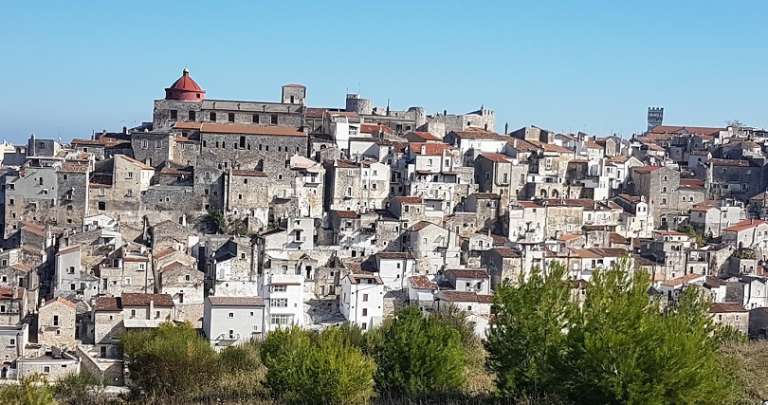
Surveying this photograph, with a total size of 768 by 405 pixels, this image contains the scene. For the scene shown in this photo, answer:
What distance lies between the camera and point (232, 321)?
87.3ft

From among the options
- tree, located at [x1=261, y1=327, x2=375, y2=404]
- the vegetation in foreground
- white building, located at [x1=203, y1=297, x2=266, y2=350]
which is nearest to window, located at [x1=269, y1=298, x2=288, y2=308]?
white building, located at [x1=203, y1=297, x2=266, y2=350]

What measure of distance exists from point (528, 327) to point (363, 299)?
1407 centimetres

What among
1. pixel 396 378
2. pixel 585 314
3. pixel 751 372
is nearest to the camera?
pixel 585 314

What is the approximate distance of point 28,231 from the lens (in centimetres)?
2983

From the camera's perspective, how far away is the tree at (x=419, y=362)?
16.7m

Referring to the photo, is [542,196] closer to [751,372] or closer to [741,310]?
[741,310]

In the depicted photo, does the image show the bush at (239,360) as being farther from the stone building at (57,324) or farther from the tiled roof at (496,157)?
Result: the tiled roof at (496,157)

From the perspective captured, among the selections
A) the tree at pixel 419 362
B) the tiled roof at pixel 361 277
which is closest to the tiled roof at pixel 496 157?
the tiled roof at pixel 361 277

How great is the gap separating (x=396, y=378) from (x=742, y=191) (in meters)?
33.8

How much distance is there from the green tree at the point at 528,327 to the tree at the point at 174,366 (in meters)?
6.13

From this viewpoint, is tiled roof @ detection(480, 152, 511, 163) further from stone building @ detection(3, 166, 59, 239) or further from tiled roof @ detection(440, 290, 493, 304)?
stone building @ detection(3, 166, 59, 239)

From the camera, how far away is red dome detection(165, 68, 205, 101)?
40500 millimetres

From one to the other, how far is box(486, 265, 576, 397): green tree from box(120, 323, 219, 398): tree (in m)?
6.13

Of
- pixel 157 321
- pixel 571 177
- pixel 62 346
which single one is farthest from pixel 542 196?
pixel 62 346
